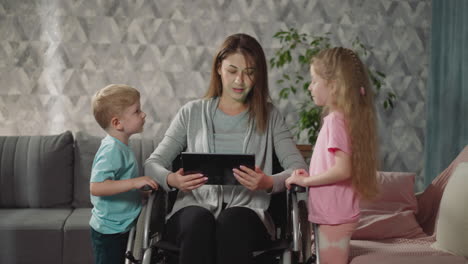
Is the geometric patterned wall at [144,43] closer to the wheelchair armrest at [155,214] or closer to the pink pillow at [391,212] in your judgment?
the pink pillow at [391,212]

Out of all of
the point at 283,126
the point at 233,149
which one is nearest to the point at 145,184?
the point at 233,149

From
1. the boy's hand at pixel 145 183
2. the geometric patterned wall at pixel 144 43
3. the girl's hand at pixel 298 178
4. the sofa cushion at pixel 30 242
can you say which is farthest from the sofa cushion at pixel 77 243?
the girl's hand at pixel 298 178

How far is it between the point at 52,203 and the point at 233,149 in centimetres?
149

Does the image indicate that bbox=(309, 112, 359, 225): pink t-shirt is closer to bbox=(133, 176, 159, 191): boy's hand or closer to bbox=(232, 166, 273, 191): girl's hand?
bbox=(232, 166, 273, 191): girl's hand

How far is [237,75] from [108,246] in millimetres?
726

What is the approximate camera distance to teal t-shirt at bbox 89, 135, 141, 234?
180cm

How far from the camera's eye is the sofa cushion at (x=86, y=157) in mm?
3090

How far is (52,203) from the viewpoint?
3031mm

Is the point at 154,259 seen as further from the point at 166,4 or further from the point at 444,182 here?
the point at 166,4

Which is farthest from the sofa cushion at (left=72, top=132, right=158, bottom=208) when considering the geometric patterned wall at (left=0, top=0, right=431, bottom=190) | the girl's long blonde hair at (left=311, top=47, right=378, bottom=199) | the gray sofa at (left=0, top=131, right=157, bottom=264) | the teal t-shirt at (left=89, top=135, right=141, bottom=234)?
the girl's long blonde hair at (left=311, top=47, right=378, bottom=199)

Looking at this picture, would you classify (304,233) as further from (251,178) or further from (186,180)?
(186,180)

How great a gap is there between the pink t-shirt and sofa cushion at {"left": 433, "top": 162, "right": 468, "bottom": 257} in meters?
0.51

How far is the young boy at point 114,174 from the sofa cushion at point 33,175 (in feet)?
4.24

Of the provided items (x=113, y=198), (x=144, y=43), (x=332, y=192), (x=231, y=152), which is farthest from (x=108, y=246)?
(x=144, y=43)
